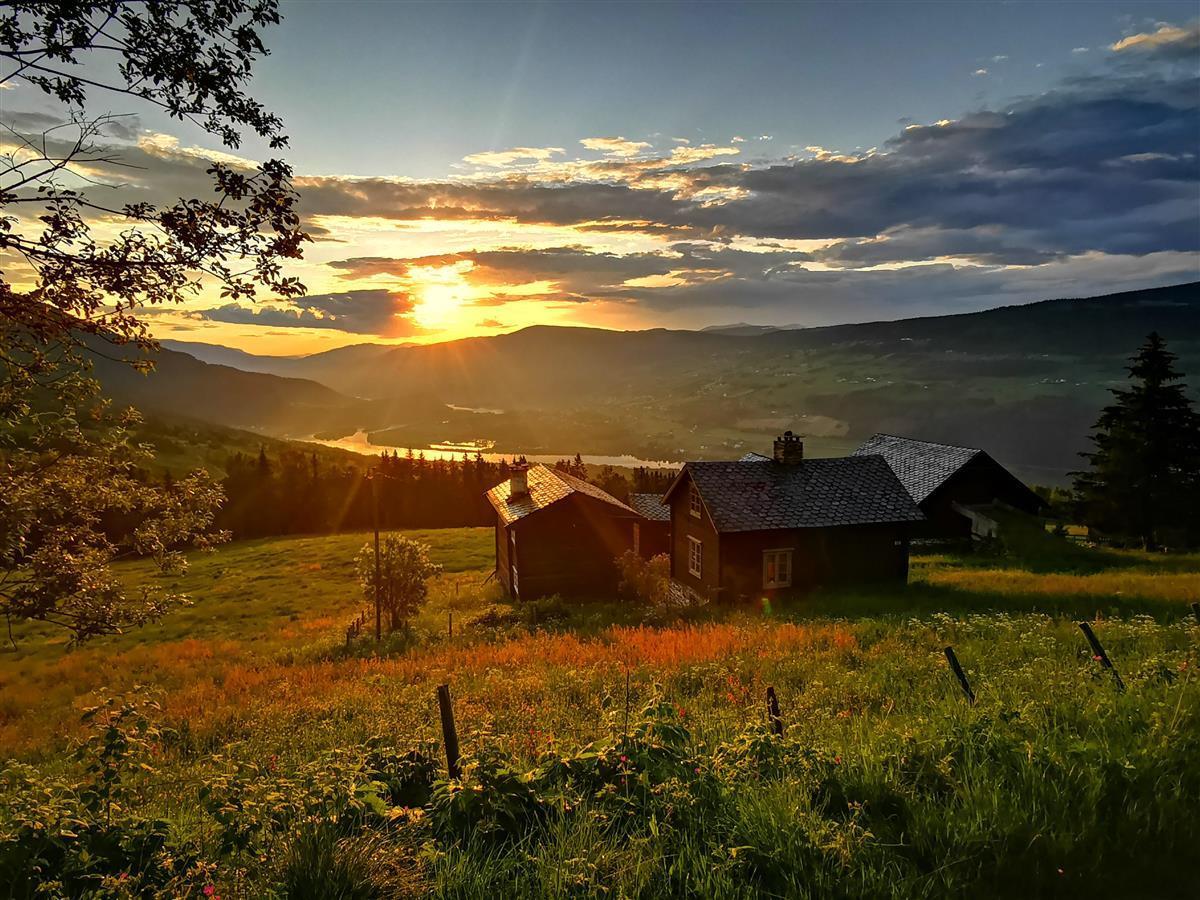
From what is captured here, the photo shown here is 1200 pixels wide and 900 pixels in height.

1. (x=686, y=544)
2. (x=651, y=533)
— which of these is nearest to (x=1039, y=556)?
(x=686, y=544)

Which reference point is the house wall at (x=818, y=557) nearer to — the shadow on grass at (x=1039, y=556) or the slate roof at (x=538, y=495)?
the shadow on grass at (x=1039, y=556)

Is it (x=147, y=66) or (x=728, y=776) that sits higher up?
(x=147, y=66)

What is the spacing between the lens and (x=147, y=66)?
654cm

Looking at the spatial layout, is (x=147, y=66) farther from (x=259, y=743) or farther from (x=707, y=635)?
(x=707, y=635)

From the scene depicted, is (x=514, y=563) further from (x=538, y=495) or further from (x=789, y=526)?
(x=789, y=526)

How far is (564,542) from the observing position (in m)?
40.2

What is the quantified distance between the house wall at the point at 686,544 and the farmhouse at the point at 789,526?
98 millimetres

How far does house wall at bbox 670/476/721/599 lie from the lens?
3114 cm

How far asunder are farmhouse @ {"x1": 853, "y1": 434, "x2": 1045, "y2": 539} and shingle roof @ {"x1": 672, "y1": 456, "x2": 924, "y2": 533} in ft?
46.8

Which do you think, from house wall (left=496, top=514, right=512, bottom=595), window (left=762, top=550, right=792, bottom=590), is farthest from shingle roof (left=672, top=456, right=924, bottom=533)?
house wall (left=496, top=514, right=512, bottom=595)

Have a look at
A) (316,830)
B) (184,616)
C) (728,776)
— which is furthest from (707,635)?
(184,616)

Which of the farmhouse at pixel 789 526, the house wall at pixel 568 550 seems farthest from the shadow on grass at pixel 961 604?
the house wall at pixel 568 550

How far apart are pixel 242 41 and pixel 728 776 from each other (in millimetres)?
9294

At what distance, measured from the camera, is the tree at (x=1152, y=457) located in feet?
148
